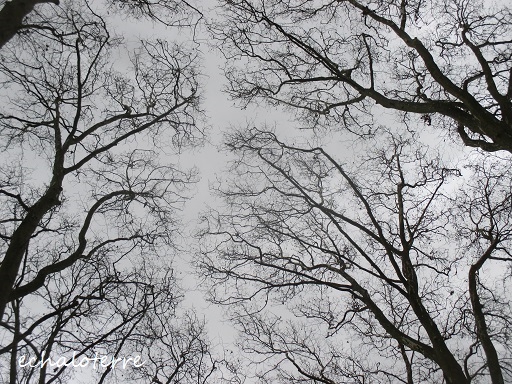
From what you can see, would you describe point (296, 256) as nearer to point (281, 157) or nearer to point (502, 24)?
point (281, 157)

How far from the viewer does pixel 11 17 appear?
A: 4.91m

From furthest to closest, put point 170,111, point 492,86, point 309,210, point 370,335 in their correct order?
point 370,335 → point 309,210 → point 170,111 → point 492,86

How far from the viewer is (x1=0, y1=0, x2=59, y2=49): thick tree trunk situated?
4.83 meters

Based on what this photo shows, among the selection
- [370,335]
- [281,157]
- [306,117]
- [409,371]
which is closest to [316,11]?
[306,117]

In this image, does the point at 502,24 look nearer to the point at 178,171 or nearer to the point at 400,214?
the point at 400,214

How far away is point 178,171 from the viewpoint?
8.52 meters

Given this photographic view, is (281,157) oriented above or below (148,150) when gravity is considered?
above

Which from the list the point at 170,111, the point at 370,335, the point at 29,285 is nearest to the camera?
the point at 29,285

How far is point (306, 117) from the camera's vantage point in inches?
327

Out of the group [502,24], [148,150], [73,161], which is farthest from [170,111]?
[502,24]

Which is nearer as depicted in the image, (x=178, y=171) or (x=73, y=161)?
(x=73, y=161)

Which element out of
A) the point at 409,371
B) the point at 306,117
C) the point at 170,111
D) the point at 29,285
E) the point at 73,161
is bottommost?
the point at 29,285

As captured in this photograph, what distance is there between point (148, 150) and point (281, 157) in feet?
10.1

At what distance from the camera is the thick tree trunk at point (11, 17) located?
483 cm
